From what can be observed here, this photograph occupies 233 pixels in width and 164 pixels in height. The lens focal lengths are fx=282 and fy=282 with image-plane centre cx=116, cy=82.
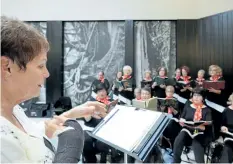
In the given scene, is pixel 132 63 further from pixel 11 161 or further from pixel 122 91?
pixel 11 161

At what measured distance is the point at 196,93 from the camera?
3891 millimetres

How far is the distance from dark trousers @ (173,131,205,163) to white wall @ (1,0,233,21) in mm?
3550

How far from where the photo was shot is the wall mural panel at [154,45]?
6445 mm

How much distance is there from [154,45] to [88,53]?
5.09ft

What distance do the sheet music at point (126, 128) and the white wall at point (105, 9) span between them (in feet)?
17.5

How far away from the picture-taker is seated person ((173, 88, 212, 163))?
3.46 metres

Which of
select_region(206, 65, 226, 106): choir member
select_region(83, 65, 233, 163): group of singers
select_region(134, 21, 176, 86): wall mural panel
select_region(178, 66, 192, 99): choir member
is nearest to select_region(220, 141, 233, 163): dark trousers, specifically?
select_region(83, 65, 233, 163): group of singers

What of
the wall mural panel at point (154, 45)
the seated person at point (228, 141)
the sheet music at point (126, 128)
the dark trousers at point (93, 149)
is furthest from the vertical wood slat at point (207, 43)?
the sheet music at point (126, 128)

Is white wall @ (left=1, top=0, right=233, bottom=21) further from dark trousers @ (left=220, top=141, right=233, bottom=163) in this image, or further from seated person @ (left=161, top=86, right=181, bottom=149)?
dark trousers @ (left=220, top=141, right=233, bottom=163)

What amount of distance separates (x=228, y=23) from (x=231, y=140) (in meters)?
2.69

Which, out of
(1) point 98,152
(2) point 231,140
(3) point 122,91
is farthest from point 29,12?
(2) point 231,140

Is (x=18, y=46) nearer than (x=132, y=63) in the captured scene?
Yes

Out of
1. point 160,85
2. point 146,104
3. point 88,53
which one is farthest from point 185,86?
point 88,53

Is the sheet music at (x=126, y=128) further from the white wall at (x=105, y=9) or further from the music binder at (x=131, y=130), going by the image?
the white wall at (x=105, y=9)
